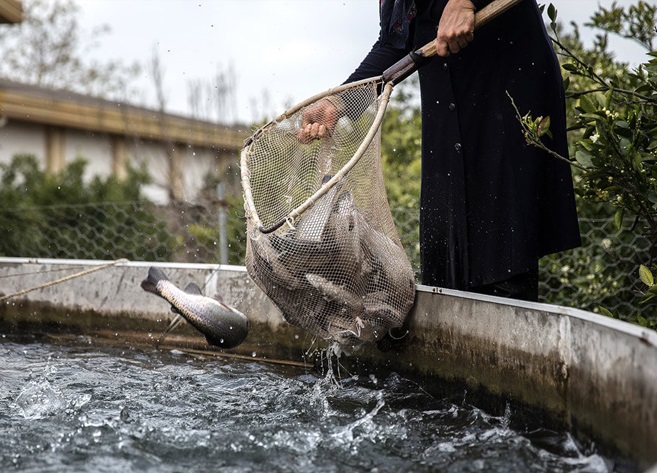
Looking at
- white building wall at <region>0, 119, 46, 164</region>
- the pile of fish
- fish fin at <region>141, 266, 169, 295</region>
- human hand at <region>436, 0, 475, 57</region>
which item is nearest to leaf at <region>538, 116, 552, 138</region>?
human hand at <region>436, 0, 475, 57</region>

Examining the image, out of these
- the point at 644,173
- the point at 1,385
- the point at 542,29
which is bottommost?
the point at 1,385

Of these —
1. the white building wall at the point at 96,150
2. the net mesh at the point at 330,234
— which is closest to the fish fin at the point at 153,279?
the net mesh at the point at 330,234

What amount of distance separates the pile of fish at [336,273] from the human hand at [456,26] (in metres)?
0.66

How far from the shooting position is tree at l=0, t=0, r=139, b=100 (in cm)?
2014

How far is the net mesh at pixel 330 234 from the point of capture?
118 inches

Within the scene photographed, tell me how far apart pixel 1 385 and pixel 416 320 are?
1655 millimetres

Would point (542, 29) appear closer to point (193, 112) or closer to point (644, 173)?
point (644, 173)

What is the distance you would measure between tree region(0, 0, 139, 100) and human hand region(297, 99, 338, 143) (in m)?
17.1

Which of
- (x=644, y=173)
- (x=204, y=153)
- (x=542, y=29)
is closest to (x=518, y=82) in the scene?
(x=542, y=29)

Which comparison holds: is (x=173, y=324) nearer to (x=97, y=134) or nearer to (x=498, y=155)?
(x=498, y=155)

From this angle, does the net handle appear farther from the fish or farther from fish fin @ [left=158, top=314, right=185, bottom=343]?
fish fin @ [left=158, top=314, right=185, bottom=343]

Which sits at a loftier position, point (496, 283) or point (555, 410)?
point (496, 283)

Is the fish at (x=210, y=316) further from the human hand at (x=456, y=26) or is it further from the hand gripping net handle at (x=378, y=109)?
the human hand at (x=456, y=26)

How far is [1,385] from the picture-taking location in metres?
3.36
